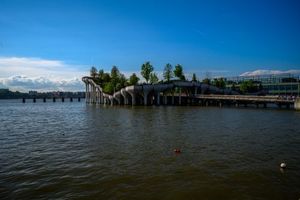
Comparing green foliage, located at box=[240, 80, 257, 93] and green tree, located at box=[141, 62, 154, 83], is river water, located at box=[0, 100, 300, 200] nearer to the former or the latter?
green tree, located at box=[141, 62, 154, 83]

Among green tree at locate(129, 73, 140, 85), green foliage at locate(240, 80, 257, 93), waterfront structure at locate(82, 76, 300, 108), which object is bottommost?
waterfront structure at locate(82, 76, 300, 108)

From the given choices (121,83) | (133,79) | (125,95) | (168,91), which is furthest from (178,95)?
(121,83)

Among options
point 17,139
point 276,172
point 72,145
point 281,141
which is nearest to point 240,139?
point 281,141

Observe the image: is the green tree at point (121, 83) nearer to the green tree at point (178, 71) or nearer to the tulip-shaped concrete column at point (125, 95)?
the tulip-shaped concrete column at point (125, 95)

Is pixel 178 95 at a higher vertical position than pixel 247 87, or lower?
lower

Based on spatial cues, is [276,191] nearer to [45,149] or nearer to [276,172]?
[276,172]

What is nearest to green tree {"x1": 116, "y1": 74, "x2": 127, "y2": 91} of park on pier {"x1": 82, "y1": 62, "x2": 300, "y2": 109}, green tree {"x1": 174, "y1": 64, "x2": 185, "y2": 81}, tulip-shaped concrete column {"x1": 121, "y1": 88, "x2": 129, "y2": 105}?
park on pier {"x1": 82, "y1": 62, "x2": 300, "y2": 109}

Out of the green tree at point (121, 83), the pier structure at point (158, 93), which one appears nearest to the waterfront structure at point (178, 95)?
the pier structure at point (158, 93)

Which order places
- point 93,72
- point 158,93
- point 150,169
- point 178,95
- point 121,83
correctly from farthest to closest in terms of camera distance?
point 93,72 → point 121,83 → point 178,95 → point 158,93 → point 150,169

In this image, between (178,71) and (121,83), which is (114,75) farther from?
(178,71)

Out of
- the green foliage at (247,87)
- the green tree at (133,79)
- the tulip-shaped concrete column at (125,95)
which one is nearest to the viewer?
the tulip-shaped concrete column at (125,95)

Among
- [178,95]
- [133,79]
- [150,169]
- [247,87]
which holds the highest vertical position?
[133,79]

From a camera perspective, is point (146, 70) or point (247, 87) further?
point (247, 87)

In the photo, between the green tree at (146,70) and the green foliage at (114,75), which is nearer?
the green tree at (146,70)
